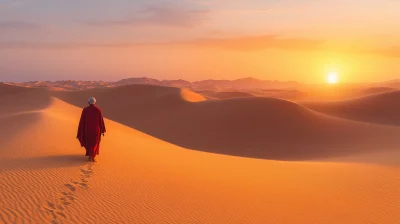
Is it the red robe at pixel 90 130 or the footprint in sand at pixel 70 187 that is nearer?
the footprint in sand at pixel 70 187

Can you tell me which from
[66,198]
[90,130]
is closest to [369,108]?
[90,130]

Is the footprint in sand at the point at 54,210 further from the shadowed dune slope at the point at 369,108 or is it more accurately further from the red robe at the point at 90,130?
the shadowed dune slope at the point at 369,108

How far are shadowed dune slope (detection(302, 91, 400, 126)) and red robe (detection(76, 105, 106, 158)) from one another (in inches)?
1324

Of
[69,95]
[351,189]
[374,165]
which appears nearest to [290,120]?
[374,165]

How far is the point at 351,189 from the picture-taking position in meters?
9.41

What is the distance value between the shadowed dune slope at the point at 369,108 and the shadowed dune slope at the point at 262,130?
11.7 metres

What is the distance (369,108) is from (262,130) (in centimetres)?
2136

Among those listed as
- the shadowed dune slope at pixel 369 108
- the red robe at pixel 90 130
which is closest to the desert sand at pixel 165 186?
the red robe at pixel 90 130

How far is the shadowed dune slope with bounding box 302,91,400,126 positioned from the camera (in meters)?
37.9

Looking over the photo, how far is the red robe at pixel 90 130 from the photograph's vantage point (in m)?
9.23

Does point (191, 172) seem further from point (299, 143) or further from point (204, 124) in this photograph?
point (204, 124)

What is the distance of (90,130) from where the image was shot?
9.29 metres

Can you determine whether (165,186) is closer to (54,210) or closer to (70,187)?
(70,187)

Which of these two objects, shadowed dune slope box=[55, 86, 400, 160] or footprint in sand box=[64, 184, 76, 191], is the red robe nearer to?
footprint in sand box=[64, 184, 76, 191]
